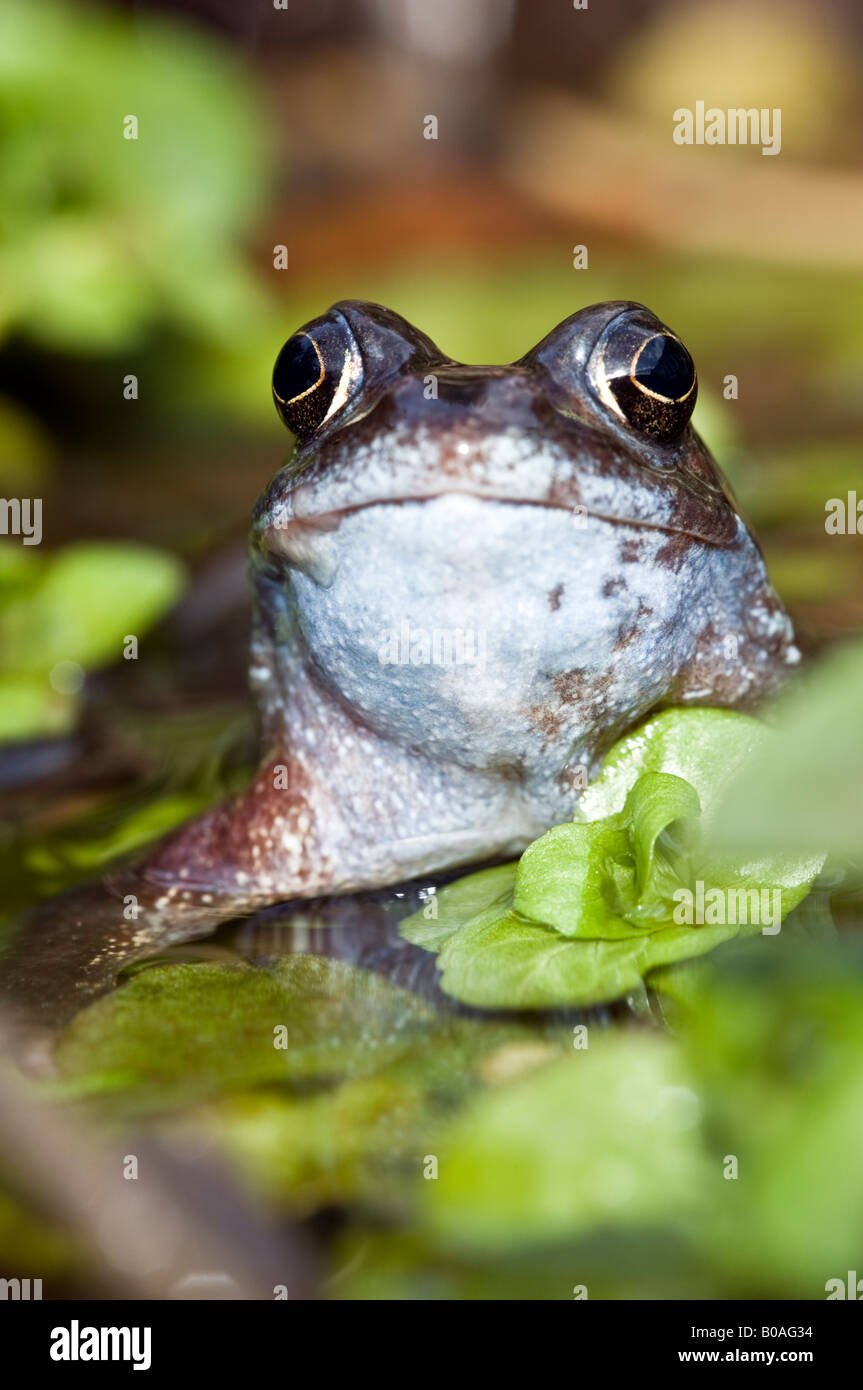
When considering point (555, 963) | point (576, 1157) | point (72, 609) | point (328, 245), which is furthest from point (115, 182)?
point (576, 1157)

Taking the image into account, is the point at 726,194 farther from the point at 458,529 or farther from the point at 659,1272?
the point at 659,1272

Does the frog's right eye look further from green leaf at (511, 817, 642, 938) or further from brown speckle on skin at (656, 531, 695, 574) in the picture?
green leaf at (511, 817, 642, 938)

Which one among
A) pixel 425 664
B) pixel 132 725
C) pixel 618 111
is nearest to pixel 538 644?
pixel 425 664

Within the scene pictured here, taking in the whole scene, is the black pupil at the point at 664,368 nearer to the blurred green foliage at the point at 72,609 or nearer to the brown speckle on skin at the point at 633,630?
the brown speckle on skin at the point at 633,630

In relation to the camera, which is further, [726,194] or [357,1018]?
[726,194]

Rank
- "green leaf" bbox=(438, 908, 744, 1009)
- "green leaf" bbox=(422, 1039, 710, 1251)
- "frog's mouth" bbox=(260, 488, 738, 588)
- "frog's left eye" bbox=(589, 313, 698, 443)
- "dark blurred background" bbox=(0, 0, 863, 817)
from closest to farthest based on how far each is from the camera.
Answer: "green leaf" bbox=(422, 1039, 710, 1251) → "green leaf" bbox=(438, 908, 744, 1009) → "frog's mouth" bbox=(260, 488, 738, 588) → "frog's left eye" bbox=(589, 313, 698, 443) → "dark blurred background" bbox=(0, 0, 863, 817)

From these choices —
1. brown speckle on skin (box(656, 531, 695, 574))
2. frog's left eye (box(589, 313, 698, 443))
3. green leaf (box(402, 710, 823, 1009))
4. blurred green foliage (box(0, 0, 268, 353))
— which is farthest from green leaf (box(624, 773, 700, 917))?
blurred green foliage (box(0, 0, 268, 353))

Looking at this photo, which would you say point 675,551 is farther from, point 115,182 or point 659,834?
point 115,182
